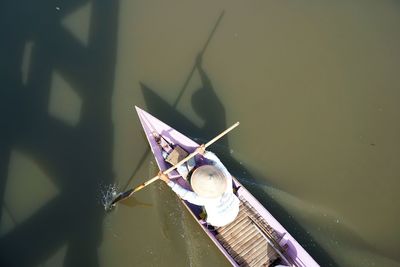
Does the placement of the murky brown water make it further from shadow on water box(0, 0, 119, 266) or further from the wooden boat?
the wooden boat

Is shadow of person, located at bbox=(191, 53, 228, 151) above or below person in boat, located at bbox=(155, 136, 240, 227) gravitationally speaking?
above

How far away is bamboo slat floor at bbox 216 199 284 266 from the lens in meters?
5.62

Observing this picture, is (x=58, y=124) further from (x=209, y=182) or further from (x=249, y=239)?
(x=249, y=239)

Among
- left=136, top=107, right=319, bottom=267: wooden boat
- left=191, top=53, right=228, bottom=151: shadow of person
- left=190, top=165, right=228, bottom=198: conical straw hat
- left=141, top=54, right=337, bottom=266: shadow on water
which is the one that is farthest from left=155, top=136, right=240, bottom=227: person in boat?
left=191, top=53, right=228, bottom=151: shadow of person

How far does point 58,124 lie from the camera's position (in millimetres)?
6785

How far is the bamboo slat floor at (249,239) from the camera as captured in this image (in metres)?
5.62

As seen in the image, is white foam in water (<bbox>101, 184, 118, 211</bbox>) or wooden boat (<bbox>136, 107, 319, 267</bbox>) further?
white foam in water (<bbox>101, 184, 118, 211</bbox>)

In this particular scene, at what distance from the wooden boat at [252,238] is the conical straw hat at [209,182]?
1011mm

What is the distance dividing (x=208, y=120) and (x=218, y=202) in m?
2.01

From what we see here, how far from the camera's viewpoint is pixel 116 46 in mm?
7191

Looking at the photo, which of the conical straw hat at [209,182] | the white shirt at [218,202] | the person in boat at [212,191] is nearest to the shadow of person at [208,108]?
the person in boat at [212,191]

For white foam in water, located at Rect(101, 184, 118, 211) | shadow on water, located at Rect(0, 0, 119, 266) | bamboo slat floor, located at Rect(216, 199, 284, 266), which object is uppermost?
shadow on water, located at Rect(0, 0, 119, 266)

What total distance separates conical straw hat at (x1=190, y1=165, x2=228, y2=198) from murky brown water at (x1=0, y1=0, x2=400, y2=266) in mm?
1613

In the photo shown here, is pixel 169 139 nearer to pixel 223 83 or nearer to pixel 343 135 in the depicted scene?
pixel 223 83
